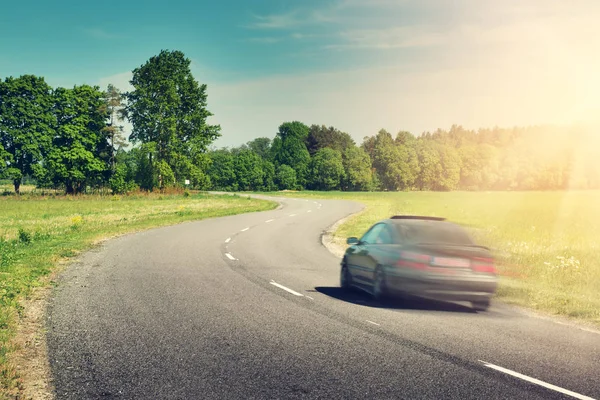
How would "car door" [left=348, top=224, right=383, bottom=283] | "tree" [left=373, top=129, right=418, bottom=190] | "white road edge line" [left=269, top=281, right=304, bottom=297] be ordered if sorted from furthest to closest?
"tree" [left=373, top=129, right=418, bottom=190] → "white road edge line" [left=269, top=281, right=304, bottom=297] → "car door" [left=348, top=224, right=383, bottom=283]

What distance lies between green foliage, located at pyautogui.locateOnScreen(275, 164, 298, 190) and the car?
111111 millimetres

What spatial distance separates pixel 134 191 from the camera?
6412 cm

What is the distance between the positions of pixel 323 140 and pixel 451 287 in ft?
419

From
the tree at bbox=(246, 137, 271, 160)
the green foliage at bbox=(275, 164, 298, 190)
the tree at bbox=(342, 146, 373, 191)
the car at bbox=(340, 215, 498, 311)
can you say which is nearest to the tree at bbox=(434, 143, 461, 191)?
the tree at bbox=(342, 146, 373, 191)

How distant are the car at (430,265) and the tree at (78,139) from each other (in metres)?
63.3

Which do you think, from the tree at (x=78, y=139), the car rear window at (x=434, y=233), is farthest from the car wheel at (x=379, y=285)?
the tree at (x=78, y=139)

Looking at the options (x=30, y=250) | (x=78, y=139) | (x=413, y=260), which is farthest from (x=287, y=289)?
(x=78, y=139)

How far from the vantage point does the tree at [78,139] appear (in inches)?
2571

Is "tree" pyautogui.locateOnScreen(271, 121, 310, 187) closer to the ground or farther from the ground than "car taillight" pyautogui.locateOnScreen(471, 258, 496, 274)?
farther from the ground

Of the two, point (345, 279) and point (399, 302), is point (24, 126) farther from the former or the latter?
point (399, 302)

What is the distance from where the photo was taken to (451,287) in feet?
27.5

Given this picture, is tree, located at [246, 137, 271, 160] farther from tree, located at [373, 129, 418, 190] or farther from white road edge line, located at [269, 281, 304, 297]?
white road edge line, located at [269, 281, 304, 297]

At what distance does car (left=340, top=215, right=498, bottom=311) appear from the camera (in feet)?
27.6

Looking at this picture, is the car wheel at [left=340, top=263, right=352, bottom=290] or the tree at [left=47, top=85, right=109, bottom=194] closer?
the car wheel at [left=340, top=263, right=352, bottom=290]
